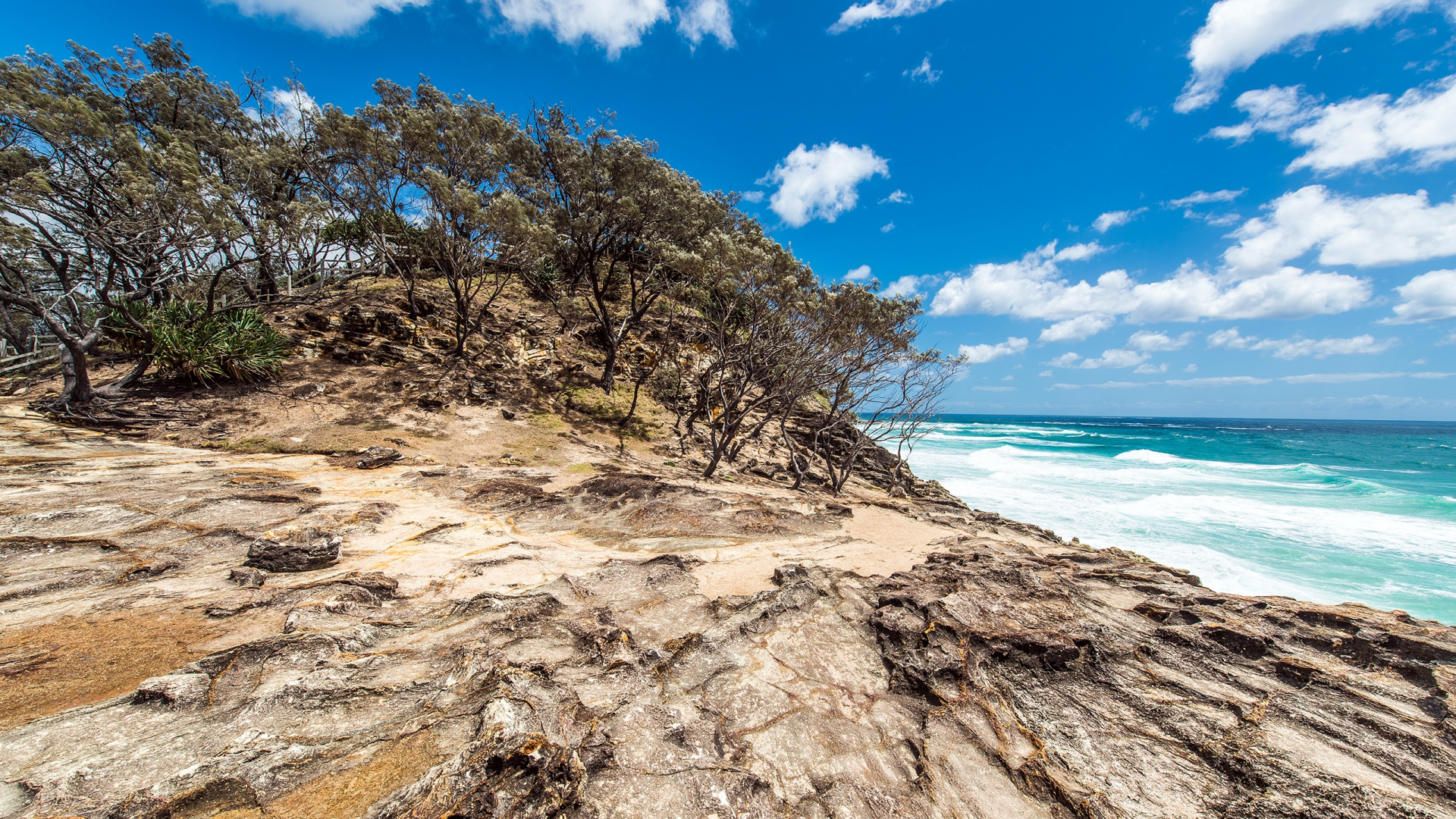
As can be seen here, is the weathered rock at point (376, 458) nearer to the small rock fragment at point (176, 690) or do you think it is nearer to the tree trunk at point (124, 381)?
the tree trunk at point (124, 381)

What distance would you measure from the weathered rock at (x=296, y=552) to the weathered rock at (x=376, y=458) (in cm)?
431

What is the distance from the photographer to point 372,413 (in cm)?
1189

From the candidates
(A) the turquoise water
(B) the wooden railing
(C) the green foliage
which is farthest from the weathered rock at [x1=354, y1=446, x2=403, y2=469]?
(A) the turquoise water

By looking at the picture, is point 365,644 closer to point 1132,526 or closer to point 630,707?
point 630,707

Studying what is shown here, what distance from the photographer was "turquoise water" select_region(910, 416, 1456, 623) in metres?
10.7

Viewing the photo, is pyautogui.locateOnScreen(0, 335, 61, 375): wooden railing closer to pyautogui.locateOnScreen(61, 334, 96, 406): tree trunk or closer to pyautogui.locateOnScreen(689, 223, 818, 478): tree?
pyautogui.locateOnScreen(61, 334, 96, 406): tree trunk

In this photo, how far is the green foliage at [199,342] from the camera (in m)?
10.5

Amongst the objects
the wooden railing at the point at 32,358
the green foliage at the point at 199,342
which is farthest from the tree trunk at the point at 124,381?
the wooden railing at the point at 32,358

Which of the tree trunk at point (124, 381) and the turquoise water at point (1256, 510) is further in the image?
the turquoise water at point (1256, 510)

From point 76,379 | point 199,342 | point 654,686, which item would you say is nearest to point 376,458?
point 76,379

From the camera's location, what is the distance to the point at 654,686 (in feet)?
10.1

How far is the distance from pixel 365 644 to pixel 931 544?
23.2ft

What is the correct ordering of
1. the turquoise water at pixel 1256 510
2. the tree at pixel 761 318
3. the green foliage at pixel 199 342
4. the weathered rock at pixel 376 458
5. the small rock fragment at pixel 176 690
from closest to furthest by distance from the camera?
the small rock fragment at pixel 176 690 < the weathered rock at pixel 376 458 < the green foliage at pixel 199 342 < the turquoise water at pixel 1256 510 < the tree at pixel 761 318

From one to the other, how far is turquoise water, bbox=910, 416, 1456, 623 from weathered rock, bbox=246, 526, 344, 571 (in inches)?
627
